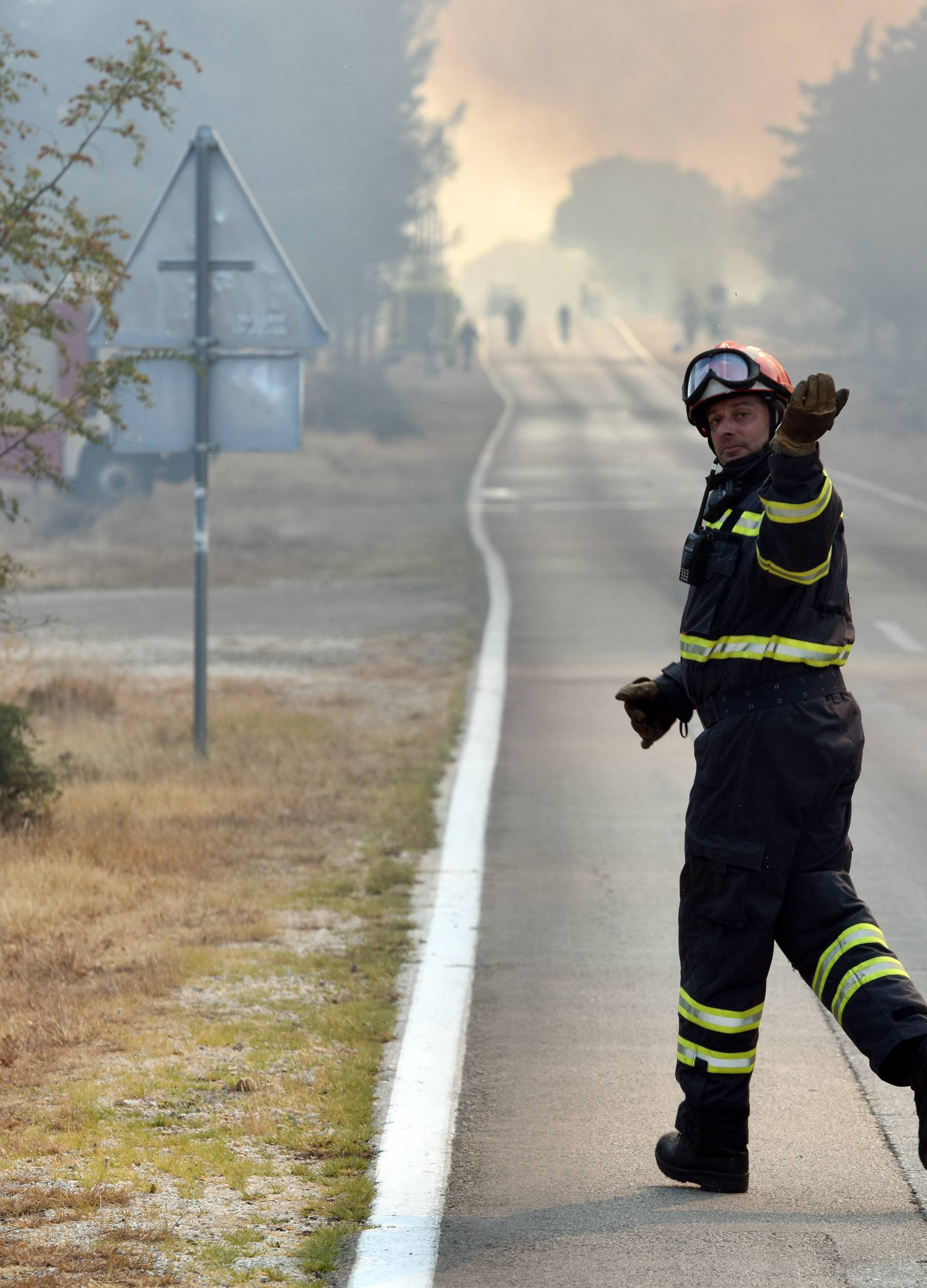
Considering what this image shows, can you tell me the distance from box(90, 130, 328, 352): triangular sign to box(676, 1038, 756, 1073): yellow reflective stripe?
18.2 feet

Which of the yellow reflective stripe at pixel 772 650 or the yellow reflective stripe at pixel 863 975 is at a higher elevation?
the yellow reflective stripe at pixel 772 650

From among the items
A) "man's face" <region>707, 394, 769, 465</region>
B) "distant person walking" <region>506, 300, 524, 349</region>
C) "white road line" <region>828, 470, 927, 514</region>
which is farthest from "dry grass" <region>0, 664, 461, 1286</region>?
"distant person walking" <region>506, 300, 524, 349</region>

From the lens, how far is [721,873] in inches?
155

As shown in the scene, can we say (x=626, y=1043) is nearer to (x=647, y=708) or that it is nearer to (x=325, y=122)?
(x=647, y=708)

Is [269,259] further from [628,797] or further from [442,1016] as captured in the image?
[442,1016]

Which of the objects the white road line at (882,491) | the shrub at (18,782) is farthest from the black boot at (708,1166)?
the white road line at (882,491)

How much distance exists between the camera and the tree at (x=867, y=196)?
67.1 m

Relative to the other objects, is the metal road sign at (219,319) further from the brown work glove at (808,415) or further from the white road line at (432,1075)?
the brown work glove at (808,415)

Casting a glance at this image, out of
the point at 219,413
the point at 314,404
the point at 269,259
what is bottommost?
the point at 314,404

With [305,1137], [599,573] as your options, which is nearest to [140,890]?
[305,1137]

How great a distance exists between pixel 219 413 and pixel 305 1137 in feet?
17.2

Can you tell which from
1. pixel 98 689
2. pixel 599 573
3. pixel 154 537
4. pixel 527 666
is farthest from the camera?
pixel 154 537

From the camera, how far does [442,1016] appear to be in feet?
17.1

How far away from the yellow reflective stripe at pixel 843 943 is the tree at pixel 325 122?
58300 millimetres
